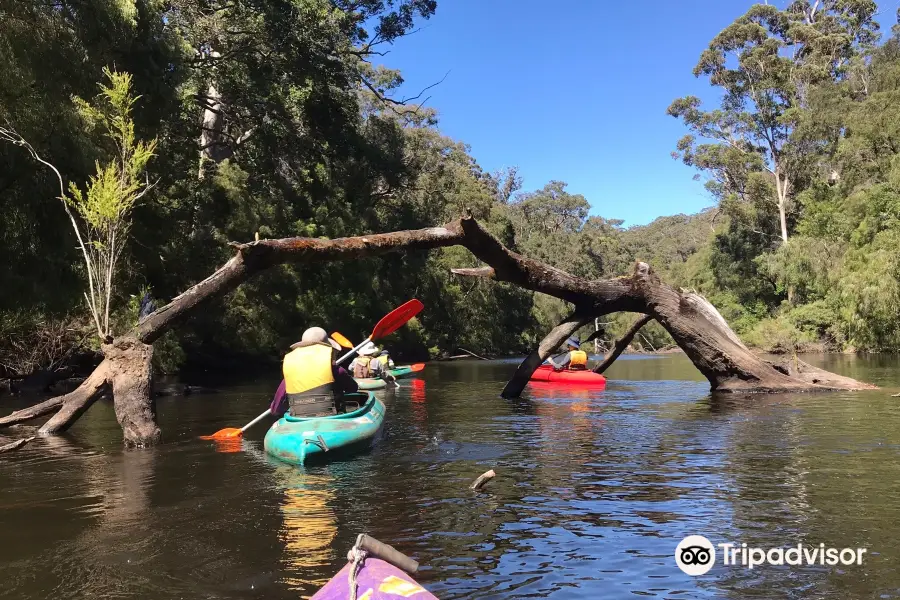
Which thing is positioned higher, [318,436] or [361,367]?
[361,367]

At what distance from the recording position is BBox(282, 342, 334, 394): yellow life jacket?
8.50 meters

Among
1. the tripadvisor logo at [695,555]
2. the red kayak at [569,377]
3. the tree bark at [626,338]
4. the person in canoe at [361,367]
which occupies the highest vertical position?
the tree bark at [626,338]

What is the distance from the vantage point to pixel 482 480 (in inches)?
255

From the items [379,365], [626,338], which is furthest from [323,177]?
[626,338]

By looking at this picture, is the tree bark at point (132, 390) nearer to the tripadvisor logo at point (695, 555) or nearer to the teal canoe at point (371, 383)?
the tripadvisor logo at point (695, 555)

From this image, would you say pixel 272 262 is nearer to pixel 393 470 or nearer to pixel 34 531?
pixel 393 470

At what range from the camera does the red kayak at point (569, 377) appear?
18.1 meters

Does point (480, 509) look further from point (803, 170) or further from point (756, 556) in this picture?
point (803, 170)

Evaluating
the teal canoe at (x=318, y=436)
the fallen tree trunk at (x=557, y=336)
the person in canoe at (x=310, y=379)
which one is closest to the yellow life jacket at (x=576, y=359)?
the fallen tree trunk at (x=557, y=336)

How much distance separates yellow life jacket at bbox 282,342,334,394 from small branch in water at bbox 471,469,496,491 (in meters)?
2.77

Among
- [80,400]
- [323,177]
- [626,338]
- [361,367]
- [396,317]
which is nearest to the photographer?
[80,400]

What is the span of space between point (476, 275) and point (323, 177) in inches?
710

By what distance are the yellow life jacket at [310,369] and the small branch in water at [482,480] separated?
9.09 feet

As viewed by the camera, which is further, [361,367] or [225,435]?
[361,367]
